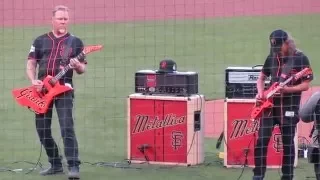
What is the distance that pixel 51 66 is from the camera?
30.3 feet

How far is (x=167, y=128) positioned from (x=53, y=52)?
1566mm

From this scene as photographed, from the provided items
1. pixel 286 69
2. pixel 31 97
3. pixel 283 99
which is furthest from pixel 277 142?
pixel 31 97

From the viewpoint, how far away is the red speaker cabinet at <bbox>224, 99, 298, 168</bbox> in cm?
974

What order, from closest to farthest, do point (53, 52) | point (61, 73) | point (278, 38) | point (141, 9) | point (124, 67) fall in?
point (278, 38)
point (61, 73)
point (53, 52)
point (124, 67)
point (141, 9)

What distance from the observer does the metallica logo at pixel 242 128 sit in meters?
9.76

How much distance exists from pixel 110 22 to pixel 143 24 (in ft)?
2.37

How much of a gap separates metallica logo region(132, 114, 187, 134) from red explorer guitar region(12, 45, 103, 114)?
1097mm

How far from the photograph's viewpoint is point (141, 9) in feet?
66.0

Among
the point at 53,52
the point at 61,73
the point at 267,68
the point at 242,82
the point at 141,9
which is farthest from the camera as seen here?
the point at 141,9

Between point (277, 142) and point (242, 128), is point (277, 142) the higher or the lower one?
the lower one

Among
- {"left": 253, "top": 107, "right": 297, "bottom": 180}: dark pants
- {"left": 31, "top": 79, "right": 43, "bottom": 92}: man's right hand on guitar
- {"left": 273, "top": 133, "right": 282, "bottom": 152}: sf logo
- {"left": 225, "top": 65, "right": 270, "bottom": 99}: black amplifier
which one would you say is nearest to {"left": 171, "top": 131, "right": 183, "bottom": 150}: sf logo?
{"left": 225, "top": 65, "right": 270, "bottom": 99}: black amplifier

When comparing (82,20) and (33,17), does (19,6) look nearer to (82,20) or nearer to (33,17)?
(33,17)

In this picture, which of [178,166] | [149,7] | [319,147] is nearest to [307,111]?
[319,147]

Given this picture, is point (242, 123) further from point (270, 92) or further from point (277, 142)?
point (270, 92)
